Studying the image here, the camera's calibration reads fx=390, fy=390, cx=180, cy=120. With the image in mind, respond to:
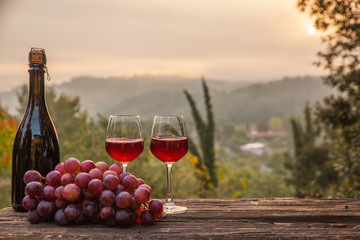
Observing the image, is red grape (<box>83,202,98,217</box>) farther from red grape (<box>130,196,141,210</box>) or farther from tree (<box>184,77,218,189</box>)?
tree (<box>184,77,218,189</box>)

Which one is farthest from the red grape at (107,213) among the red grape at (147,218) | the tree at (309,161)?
the tree at (309,161)

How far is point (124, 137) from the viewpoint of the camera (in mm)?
1556

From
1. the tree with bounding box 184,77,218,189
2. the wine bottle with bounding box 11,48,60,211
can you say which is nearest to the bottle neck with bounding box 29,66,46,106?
the wine bottle with bounding box 11,48,60,211

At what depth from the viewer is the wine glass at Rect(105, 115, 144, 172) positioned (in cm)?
155

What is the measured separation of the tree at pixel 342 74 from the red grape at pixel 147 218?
2.74 m

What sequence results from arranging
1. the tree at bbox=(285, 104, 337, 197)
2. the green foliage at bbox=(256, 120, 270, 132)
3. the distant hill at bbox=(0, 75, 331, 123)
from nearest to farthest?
the tree at bbox=(285, 104, 337, 197) < the distant hill at bbox=(0, 75, 331, 123) < the green foliage at bbox=(256, 120, 270, 132)

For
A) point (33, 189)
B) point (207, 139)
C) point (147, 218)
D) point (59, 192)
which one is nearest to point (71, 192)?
point (59, 192)

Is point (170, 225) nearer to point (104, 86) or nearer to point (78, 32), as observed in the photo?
point (78, 32)

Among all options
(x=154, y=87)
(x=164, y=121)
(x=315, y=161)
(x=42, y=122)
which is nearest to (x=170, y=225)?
(x=164, y=121)

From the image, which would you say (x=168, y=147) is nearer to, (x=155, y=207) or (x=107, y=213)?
(x=155, y=207)

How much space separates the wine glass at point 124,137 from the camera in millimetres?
1550

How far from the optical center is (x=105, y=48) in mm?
11602

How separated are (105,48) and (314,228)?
35.8 ft

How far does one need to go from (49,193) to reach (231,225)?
64cm
